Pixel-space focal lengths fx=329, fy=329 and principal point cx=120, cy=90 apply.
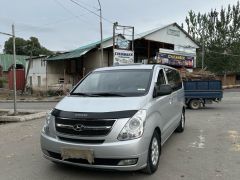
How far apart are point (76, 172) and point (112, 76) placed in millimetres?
2145

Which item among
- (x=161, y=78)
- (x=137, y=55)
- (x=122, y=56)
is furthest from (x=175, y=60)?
(x=161, y=78)

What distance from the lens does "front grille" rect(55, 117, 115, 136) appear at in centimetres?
499

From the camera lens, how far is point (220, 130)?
1001 cm

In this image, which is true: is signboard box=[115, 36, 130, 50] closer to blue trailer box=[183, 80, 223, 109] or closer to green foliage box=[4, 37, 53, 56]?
blue trailer box=[183, 80, 223, 109]

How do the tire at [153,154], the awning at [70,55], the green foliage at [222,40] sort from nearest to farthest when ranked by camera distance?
1. the tire at [153,154]
2. the awning at [70,55]
3. the green foliage at [222,40]

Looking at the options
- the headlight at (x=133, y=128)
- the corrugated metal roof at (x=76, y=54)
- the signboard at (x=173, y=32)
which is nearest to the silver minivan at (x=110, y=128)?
the headlight at (x=133, y=128)

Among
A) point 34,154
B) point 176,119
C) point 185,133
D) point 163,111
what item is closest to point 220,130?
point 185,133

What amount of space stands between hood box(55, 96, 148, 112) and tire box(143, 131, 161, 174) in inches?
26.4

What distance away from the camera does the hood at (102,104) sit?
17.2ft

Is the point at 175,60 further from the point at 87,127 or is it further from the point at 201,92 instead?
the point at 87,127

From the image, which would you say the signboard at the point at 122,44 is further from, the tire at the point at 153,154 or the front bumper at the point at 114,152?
the front bumper at the point at 114,152

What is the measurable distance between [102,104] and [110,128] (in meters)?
0.57

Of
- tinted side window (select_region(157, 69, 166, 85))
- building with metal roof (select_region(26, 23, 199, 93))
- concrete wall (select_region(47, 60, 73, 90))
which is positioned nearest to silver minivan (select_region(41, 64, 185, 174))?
tinted side window (select_region(157, 69, 166, 85))

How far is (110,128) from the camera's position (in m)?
4.98
